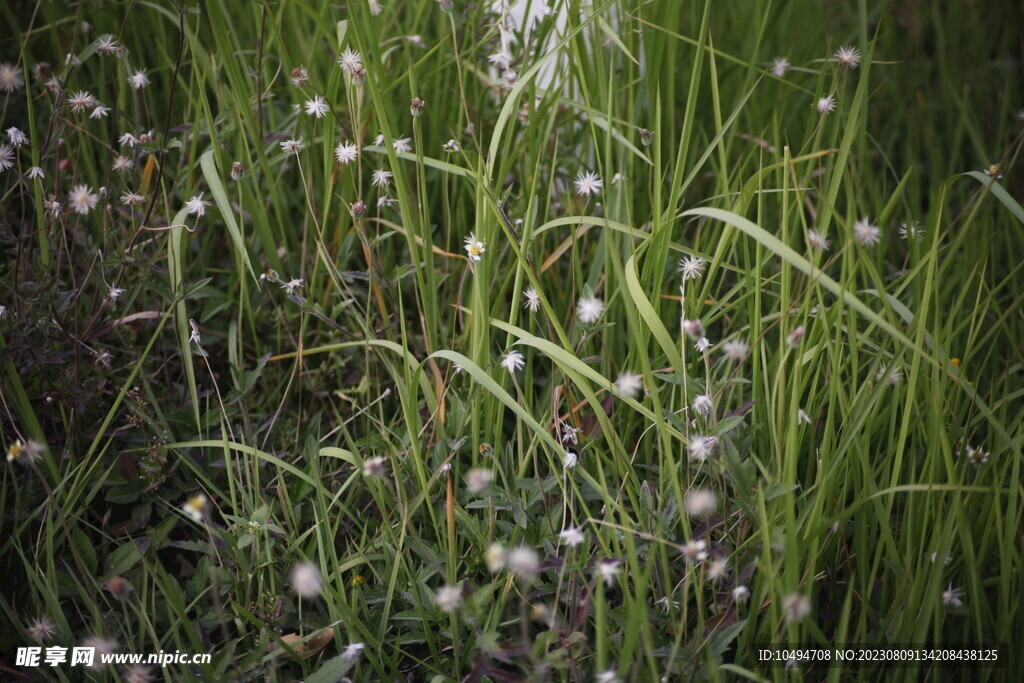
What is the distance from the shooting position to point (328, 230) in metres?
1.64

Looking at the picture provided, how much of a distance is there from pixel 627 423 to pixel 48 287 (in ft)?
3.50

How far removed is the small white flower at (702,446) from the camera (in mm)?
921

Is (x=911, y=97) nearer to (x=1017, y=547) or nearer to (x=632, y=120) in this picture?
(x=632, y=120)

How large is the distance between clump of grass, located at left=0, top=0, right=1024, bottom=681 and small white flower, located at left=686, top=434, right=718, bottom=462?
2 centimetres

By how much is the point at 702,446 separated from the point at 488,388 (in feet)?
1.03

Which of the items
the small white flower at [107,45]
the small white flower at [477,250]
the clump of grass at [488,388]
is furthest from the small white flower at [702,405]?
the small white flower at [107,45]

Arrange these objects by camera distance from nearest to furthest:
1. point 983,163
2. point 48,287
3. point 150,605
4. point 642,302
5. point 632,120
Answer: point 642,302 < point 150,605 < point 48,287 < point 632,120 < point 983,163

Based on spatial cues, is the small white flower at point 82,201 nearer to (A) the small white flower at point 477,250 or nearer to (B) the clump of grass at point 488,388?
(B) the clump of grass at point 488,388

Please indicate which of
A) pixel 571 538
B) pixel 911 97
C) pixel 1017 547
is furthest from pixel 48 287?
pixel 911 97

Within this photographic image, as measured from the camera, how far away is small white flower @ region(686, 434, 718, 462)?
0.92m

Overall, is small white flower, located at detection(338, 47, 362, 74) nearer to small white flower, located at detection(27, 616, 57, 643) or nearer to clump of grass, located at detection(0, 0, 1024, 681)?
clump of grass, located at detection(0, 0, 1024, 681)

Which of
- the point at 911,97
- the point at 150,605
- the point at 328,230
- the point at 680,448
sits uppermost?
the point at 911,97

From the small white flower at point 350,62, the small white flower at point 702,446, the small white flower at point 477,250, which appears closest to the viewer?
the small white flower at point 702,446

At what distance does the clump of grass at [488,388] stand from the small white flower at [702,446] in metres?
0.02
